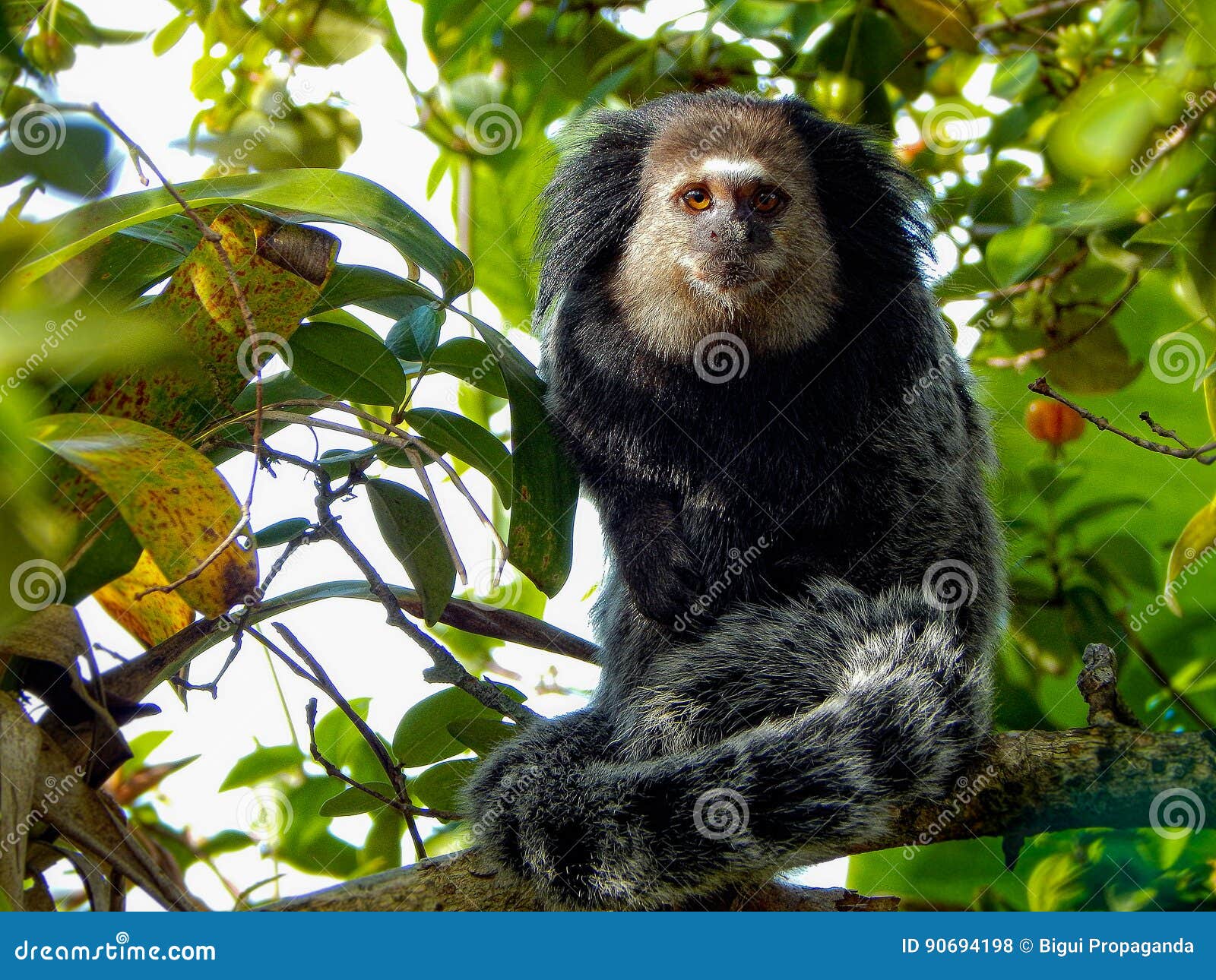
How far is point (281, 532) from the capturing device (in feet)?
8.61

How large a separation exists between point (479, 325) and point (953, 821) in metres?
1.50

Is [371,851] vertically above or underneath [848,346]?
underneath

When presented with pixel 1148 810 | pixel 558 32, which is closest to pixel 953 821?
pixel 1148 810

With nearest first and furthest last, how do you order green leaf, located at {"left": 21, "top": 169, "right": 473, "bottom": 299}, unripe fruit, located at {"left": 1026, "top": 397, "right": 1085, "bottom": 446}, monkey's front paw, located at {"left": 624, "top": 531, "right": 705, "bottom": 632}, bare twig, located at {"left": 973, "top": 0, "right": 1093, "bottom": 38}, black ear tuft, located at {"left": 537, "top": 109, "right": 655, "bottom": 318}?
1. green leaf, located at {"left": 21, "top": 169, "right": 473, "bottom": 299}
2. monkey's front paw, located at {"left": 624, "top": 531, "right": 705, "bottom": 632}
3. black ear tuft, located at {"left": 537, "top": 109, "right": 655, "bottom": 318}
4. unripe fruit, located at {"left": 1026, "top": 397, "right": 1085, "bottom": 446}
5. bare twig, located at {"left": 973, "top": 0, "right": 1093, "bottom": 38}

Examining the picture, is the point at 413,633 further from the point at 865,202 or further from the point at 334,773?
the point at 865,202

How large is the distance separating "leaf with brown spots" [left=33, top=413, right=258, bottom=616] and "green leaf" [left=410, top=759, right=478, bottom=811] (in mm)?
1089

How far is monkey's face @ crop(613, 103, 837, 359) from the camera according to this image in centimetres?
288

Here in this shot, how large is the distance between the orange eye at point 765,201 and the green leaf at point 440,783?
5.55ft

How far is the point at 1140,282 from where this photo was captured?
3.59 metres

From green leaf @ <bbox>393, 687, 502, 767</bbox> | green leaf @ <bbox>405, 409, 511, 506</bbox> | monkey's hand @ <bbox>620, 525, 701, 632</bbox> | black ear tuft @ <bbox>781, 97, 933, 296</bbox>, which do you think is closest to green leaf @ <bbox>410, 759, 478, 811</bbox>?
green leaf @ <bbox>393, 687, 502, 767</bbox>

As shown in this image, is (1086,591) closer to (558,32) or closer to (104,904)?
(558,32)

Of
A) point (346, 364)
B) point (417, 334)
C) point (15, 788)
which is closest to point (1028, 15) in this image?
point (417, 334)

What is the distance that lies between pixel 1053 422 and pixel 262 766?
8.87 feet

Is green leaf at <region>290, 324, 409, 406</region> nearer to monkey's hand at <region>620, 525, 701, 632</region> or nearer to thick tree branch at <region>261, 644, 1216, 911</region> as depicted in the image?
monkey's hand at <region>620, 525, 701, 632</region>
